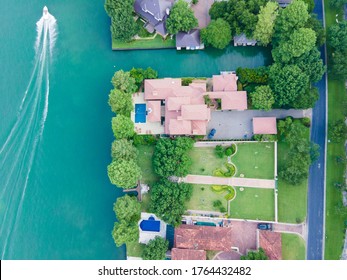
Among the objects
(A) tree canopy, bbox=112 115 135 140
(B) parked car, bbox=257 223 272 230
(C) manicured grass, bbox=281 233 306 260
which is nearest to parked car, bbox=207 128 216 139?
(A) tree canopy, bbox=112 115 135 140

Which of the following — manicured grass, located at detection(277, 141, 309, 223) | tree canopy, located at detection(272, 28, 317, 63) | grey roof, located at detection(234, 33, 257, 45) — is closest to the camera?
tree canopy, located at detection(272, 28, 317, 63)

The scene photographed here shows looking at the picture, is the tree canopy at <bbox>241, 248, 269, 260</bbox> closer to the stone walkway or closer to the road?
the road

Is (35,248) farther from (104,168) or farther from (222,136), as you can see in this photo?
(222,136)

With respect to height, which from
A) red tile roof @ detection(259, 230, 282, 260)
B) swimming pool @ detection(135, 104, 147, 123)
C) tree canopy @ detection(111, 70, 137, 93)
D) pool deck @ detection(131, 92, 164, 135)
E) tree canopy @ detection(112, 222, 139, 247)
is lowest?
red tile roof @ detection(259, 230, 282, 260)

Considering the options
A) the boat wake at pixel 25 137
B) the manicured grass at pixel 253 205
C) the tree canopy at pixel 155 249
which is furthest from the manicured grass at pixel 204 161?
the boat wake at pixel 25 137

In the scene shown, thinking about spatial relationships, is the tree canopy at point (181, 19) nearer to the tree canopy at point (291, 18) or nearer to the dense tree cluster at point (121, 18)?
the dense tree cluster at point (121, 18)

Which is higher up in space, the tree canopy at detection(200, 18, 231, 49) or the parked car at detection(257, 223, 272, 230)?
the tree canopy at detection(200, 18, 231, 49)
